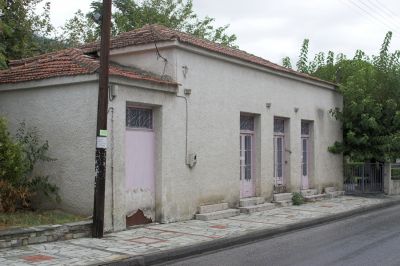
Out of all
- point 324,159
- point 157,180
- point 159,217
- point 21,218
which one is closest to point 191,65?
point 157,180

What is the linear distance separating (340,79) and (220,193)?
478 inches

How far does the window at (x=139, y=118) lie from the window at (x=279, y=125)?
6239mm

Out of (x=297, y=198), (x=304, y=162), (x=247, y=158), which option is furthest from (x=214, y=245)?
(x=304, y=162)

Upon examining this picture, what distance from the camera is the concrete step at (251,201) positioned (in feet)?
48.1

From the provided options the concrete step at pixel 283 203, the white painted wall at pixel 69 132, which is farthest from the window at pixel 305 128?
the white painted wall at pixel 69 132

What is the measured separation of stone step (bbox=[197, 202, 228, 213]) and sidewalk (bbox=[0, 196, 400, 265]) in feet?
1.66

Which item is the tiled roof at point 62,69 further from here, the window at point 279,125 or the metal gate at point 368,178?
the metal gate at point 368,178

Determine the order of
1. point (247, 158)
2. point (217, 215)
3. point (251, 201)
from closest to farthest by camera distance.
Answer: point (217, 215)
point (251, 201)
point (247, 158)

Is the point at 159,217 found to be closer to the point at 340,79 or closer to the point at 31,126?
the point at 31,126

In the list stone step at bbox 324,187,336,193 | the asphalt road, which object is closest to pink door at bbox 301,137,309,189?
stone step at bbox 324,187,336,193

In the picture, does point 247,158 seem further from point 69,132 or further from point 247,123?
point 69,132

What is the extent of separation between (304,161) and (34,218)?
11407 millimetres

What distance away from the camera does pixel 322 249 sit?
31.8 feet

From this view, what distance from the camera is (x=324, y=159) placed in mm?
20016
